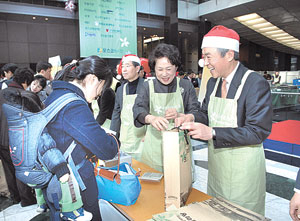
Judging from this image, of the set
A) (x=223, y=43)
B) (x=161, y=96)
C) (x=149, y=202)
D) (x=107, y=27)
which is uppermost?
(x=107, y=27)

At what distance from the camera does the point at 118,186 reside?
135 centimetres

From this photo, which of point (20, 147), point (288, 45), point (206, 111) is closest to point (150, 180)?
point (206, 111)

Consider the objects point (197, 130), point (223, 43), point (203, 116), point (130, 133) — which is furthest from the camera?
point (130, 133)

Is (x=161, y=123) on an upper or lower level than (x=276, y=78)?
lower

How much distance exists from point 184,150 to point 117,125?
1725 millimetres

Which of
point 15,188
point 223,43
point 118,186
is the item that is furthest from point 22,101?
point 15,188

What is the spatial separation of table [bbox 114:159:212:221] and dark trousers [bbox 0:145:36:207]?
186cm

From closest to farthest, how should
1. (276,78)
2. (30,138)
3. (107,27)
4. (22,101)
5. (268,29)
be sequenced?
(30,138) → (22,101) → (268,29) → (276,78) → (107,27)

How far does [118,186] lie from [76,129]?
47 cm

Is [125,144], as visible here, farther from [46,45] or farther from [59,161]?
[46,45]

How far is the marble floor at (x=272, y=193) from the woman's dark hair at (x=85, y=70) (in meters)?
1.96

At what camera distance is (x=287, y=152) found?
158 inches

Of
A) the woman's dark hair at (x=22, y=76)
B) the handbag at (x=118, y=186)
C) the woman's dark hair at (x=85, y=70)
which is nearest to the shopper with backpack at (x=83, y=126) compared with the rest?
the woman's dark hair at (x=85, y=70)

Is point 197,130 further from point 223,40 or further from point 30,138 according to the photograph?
point 30,138
